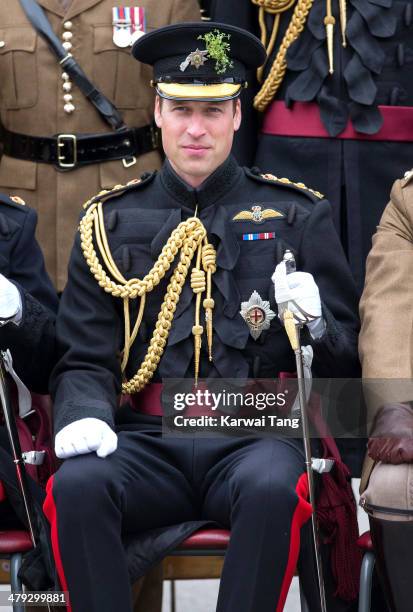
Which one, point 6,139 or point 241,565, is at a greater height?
point 6,139

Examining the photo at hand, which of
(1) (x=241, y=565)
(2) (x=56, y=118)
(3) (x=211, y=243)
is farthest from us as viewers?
(2) (x=56, y=118)

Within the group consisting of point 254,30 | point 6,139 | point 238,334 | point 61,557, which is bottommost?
point 61,557

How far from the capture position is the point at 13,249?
4.85 metres

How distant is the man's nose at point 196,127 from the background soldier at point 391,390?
560 mm

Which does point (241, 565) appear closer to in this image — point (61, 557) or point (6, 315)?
point (61, 557)

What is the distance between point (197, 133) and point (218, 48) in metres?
0.24

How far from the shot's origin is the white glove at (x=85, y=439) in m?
4.28

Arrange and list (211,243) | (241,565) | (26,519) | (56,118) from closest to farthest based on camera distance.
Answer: (241,565), (26,519), (211,243), (56,118)

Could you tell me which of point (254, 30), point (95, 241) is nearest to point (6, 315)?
point (95, 241)

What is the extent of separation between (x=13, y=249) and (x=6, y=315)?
1.38ft

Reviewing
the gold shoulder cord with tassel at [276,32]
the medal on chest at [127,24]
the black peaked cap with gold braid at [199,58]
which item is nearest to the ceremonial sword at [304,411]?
the black peaked cap with gold braid at [199,58]

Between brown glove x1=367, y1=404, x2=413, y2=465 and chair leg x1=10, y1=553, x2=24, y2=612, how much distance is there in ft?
3.10

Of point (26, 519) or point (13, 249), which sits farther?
point (13, 249)

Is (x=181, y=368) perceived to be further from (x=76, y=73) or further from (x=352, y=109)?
(x=76, y=73)
